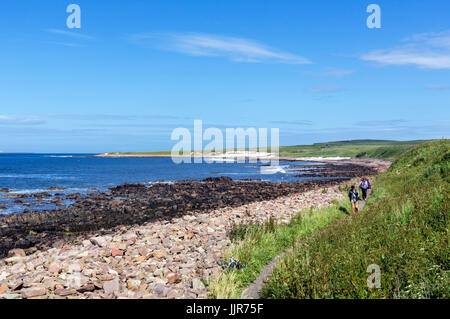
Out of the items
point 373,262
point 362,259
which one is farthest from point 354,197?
point 373,262

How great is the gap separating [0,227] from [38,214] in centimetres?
368

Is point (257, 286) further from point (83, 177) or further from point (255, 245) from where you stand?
point (83, 177)

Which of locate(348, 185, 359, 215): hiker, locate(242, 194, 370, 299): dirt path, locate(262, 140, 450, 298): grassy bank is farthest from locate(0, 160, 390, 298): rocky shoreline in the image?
locate(348, 185, 359, 215): hiker

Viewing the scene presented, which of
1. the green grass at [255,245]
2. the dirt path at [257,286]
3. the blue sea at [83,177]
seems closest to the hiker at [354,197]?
the green grass at [255,245]

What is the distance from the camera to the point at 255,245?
11.3 meters

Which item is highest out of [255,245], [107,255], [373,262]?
[373,262]

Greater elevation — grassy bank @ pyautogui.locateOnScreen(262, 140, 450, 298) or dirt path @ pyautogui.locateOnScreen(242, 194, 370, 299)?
grassy bank @ pyautogui.locateOnScreen(262, 140, 450, 298)

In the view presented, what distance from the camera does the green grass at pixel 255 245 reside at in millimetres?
7938

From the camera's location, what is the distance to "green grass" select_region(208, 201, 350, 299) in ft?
26.0

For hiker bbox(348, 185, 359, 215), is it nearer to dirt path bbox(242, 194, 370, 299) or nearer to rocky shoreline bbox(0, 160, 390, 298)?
rocky shoreline bbox(0, 160, 390, 298)

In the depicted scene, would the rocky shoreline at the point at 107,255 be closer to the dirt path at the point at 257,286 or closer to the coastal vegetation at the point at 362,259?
the dirt path at the point at 257,286
